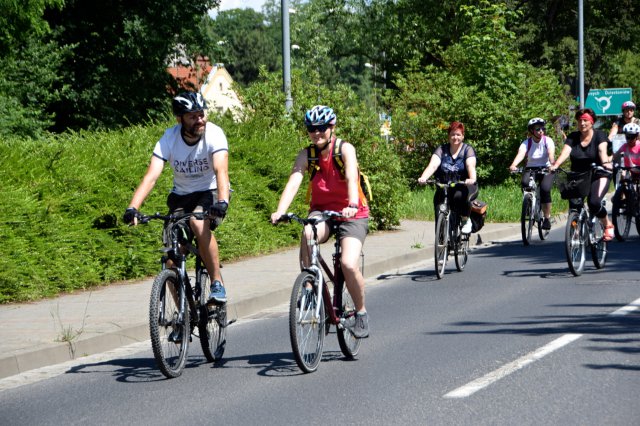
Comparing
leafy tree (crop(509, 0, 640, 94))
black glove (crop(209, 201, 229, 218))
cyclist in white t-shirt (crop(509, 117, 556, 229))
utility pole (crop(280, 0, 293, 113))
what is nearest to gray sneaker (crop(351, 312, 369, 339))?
black glove (crop(209, 201, 229, 218))

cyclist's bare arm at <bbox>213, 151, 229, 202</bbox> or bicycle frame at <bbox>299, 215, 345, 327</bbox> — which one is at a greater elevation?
cyclist's bare arm at <bbox>213, 151, 229, 202</bbox>

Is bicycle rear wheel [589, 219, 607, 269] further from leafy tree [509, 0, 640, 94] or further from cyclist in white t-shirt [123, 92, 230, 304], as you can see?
leafy tree [509, 0, 640, 94]

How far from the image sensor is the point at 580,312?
10008 millimetres

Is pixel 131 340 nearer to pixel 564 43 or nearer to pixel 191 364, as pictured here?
pixel 191 364

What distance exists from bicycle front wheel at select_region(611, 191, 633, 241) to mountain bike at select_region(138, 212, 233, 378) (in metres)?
10.3

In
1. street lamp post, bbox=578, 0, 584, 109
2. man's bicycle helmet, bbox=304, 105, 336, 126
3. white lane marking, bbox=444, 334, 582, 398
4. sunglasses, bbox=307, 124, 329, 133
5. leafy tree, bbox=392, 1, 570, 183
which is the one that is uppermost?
street lamp post, bbox=578, 0, 584, 109

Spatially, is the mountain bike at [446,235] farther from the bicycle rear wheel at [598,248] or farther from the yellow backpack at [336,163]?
the yellow backpack at [336,163]

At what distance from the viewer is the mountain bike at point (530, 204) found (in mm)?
17000

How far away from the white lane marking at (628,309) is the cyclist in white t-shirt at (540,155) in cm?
672

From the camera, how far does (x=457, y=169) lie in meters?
13.4

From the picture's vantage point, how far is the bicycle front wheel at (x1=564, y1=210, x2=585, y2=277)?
12.8 meters

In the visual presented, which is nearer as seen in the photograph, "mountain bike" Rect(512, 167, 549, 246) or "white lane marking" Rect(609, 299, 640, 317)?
"white lane marking" Rect(609, 299, 640, 317)

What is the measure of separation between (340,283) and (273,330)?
1940 mm

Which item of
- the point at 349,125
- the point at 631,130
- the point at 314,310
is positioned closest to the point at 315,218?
the point at 314,310
